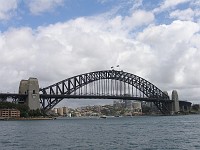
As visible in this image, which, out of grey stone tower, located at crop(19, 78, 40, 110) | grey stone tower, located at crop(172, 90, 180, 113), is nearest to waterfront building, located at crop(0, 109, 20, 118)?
grey stone tower, located at crop(19, 78, 40, 110)

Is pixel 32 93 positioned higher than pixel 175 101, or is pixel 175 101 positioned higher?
pixel 32 93

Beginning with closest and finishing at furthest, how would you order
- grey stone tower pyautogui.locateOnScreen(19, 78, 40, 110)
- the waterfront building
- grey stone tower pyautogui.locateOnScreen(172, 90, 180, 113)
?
the waterfront building < grey stone tower pyautogui.locateOnScreen(19, 78, 40, 110) < grey stone tower pyautogui.locateOnScreen(172, 90, 180, 113)

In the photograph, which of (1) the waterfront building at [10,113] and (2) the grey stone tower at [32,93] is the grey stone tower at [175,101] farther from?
(1) the waterfront building at [10,113]

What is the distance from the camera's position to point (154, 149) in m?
34.5

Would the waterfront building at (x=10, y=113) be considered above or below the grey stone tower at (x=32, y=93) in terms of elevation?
below

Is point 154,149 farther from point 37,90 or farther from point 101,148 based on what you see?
point 37,90

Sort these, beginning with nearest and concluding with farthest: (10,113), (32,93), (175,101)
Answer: (10,113) → (32,93) → (175,101)

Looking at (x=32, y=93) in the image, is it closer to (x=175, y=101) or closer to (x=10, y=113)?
(x=10, y=113)

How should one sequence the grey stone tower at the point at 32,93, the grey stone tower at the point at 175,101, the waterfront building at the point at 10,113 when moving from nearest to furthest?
the waterfront building at the point at 10,113
the grey stone tower at the point at 32,93
the grey stone tower at the point at 175,101

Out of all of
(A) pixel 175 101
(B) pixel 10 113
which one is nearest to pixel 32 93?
(B) pixel 10 113

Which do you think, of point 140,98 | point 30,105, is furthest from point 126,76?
point 30,105

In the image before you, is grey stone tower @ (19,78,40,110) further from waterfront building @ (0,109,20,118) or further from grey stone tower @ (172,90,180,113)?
grey stone tower @ (172,90,180,113)

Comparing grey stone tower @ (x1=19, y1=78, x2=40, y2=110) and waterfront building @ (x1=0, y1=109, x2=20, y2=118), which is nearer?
waterfront building @ (x1=0, y1=109, x2=20, y2=118)

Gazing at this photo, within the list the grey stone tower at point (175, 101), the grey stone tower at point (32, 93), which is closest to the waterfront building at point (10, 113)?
the grey stone tower at point (32, 93)
